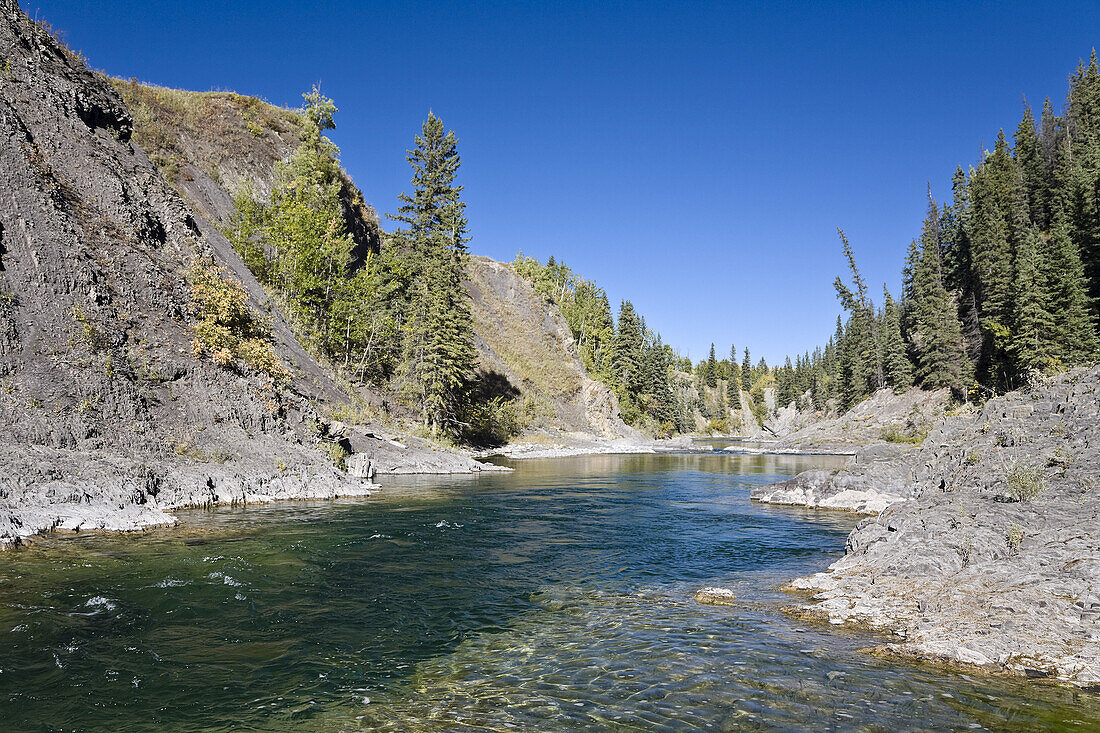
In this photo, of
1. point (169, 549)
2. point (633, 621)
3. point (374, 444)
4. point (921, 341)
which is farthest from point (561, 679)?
point (921, 341)

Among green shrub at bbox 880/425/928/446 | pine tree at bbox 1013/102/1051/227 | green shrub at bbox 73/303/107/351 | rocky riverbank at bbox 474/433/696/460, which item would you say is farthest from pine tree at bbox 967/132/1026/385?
green shrub at bbox 73/303/107/351

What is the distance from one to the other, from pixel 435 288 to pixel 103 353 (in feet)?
110

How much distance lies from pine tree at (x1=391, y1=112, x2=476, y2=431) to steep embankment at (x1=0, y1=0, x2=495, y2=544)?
68.1 ft

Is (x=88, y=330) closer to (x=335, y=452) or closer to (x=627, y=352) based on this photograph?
(x=335, y=452)

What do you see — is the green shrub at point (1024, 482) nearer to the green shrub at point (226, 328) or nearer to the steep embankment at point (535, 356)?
the green shrub at point (226, 328)

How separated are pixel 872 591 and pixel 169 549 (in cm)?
1647

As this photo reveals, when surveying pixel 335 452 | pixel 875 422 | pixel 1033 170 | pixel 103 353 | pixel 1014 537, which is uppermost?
pixel 1033 170

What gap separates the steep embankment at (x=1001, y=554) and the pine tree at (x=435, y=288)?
41625 millimetres

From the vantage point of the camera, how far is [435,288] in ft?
176

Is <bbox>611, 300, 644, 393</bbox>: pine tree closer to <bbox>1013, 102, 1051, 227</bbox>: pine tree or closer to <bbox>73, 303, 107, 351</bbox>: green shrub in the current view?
<bbox>1013, 102, 1051, 227</bbox>: pine tree

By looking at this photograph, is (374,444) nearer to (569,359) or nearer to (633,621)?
(633,621)

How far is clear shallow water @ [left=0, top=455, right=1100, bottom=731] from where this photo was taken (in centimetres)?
724

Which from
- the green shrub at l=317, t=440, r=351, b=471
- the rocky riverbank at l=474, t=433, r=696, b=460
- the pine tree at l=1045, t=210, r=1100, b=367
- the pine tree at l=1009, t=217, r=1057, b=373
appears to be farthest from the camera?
the rocky riverbank at l=474, t=433, r=696, b=460

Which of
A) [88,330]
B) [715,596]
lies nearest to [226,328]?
[88,330]
